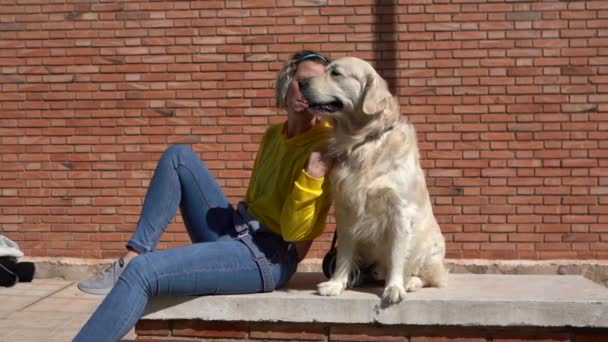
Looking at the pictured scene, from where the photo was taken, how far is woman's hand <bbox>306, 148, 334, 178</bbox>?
313cm

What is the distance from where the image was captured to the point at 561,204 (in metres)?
5.96

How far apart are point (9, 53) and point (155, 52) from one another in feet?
4.57

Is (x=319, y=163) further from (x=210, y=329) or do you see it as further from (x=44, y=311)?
(x=44, y=311)

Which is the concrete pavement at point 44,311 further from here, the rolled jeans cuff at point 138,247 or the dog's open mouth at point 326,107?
the dog's open mouth at point 326,107

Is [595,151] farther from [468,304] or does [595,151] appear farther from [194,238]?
[194,238]

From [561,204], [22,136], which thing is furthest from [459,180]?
[22,136]

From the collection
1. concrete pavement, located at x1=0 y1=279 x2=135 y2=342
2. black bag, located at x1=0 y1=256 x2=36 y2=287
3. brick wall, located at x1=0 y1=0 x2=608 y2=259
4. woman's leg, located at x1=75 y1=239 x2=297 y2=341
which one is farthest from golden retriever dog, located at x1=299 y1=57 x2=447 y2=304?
black bag, located at x1=0 y1=256 x2=36 y2=287

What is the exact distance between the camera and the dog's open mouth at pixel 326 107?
3146 millimetres

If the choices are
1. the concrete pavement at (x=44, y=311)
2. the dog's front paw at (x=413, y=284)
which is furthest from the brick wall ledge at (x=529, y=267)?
the dog's front paw at (x=413, y=284)

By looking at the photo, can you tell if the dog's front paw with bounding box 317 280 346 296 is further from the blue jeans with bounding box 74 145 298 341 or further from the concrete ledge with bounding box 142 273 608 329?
the blue jeans with bounding box 74 145 298 341

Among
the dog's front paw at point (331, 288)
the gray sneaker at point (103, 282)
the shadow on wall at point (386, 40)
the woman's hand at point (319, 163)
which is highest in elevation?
the shadow on wall at point (386, 40)

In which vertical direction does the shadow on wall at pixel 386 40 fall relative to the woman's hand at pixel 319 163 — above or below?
above

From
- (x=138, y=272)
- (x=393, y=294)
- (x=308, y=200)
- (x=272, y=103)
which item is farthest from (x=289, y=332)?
(x=272, y=103)

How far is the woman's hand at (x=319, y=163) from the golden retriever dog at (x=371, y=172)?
0.13 feet
